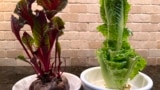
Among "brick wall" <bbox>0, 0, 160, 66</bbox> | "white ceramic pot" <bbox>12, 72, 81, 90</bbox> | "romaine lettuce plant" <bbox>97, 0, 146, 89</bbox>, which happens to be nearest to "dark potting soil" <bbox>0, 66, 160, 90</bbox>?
"brick wall" <bbox>0, 0, 160, 66</bbox>

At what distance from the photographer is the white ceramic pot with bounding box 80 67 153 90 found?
74 centimetres

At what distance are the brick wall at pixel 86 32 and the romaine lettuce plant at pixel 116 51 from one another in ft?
0.88

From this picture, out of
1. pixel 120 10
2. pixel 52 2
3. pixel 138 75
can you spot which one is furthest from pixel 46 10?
pixel 138 75

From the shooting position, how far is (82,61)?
3.49 ft

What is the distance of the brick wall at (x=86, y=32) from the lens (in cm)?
100

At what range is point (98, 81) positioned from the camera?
818 mm

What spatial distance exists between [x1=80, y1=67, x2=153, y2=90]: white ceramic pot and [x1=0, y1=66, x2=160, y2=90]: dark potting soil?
0.43 feet

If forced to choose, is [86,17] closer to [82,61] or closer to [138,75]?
[82,61]

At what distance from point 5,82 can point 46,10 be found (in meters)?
0.37

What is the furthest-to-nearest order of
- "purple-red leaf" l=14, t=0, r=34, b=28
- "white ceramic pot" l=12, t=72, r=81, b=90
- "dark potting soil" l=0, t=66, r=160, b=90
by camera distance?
"dark potting soil" l=0, t=66, r=160, b=90
"white ceramic pot" l=12, t=72, r=81, b=90
"purple-red leaf" l=14, t=0, r=34, b=28

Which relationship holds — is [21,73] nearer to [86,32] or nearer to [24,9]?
[86,32]

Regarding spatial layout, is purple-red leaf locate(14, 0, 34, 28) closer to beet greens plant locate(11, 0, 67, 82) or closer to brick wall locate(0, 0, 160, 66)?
beet greens plant locate(11, 0, 67, 82)

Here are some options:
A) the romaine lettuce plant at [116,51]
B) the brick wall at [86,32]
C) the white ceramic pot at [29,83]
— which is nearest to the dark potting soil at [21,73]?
the brick wall at [86,32]

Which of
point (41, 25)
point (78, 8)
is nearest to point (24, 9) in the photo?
point (41, 25)
